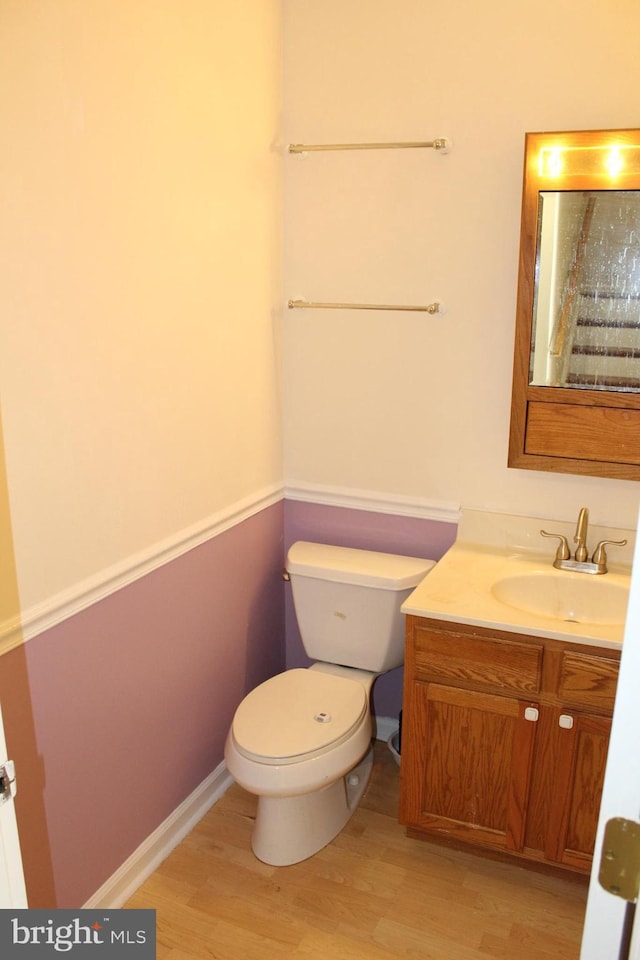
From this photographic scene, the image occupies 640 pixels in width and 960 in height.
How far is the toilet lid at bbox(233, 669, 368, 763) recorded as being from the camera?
221 cm

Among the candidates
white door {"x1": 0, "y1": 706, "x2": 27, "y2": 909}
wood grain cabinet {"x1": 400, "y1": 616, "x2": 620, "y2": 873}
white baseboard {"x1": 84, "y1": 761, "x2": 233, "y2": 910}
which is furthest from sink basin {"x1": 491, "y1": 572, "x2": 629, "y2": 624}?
white door {"x1": 0, "y1": 706, "x2": 27, "y2": 909}

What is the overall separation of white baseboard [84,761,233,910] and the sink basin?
1109 mm

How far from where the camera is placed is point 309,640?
2.68m

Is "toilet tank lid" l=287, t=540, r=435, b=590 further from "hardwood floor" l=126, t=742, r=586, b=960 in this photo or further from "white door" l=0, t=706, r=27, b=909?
"white door" l=0, t=706, r=27, b=909

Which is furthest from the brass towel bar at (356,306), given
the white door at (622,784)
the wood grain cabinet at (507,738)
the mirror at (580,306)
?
the white door at (622,784)

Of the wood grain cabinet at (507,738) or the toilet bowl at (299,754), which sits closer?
the wood grain cabinet at (507,738)

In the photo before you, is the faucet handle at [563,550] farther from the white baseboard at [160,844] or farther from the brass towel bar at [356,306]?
the white baseboard at [160,844]

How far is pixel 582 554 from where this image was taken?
237cm

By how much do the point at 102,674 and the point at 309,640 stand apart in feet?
2.72

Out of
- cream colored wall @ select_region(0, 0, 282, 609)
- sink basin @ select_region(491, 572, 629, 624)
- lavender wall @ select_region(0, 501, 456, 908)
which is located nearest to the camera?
cream colored wall @ select_region(0, 0, 282, 609)

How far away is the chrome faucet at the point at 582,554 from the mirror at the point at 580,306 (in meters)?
0.16

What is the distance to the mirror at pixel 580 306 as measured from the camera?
2.19m

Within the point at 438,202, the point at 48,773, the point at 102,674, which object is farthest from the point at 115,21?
the point at 48,773

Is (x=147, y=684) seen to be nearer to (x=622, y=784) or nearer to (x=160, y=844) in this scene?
(x=160, y=844)
